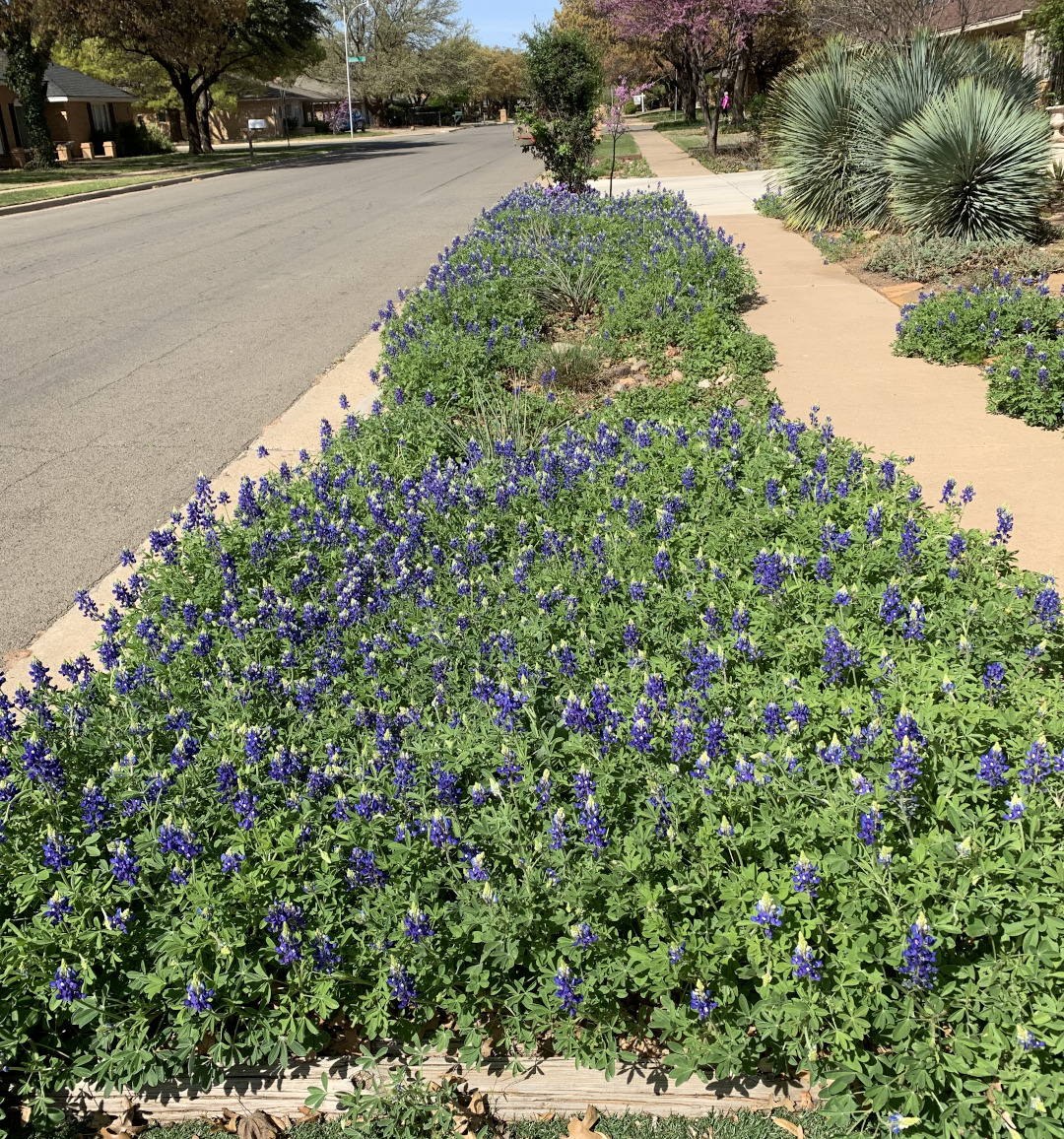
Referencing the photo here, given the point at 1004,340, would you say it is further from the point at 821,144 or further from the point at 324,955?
the point at 821,144

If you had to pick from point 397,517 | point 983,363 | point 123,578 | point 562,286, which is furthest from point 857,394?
point 123,578

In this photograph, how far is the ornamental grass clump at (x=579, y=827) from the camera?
2465 mm

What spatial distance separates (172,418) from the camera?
320 inches

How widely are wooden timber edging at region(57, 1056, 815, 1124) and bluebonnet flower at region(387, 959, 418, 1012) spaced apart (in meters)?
0.22

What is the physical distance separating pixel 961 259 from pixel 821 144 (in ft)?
15.0

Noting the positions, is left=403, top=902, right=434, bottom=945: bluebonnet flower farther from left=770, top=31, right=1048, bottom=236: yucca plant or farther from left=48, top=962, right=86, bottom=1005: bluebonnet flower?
left=770, top=31, right=1048, bottom=236: yucca plant

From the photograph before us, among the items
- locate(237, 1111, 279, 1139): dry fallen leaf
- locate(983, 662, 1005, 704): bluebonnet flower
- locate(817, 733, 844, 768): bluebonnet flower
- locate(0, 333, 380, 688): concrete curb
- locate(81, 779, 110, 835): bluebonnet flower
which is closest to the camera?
locate(237, 1111, 279, 1139): dry fallen leaf

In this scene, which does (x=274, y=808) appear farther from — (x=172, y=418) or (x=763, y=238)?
(x=763, y=238)

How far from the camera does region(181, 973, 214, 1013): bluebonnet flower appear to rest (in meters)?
2.50

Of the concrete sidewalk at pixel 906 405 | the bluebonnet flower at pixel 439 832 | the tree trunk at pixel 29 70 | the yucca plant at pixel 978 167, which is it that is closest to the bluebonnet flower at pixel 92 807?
the bluebonnet flower at pixel 439 832

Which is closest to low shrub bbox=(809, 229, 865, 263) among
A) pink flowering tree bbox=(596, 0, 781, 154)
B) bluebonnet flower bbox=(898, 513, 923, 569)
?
bluebonnet flower bbox=(898, 513, 923, 569)

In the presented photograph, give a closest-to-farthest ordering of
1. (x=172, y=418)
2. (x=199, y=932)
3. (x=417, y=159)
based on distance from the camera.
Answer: (x=199, y=932)
(x=172, y=418)
(x=417, y=159)

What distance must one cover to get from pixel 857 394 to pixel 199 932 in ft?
21.3

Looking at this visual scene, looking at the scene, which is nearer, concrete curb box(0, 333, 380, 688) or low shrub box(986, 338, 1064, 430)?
concrete curb box(0, 333, 380, 688)
